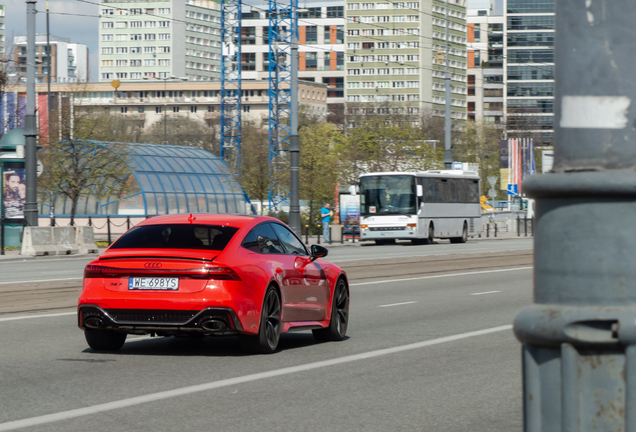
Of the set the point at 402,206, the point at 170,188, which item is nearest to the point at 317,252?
the point at 402,206

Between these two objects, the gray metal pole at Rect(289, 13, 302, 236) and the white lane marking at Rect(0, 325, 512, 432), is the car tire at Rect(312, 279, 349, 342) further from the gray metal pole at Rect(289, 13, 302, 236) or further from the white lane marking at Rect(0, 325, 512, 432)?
the gray metal pole at Rect(289, 13, 302, 236)

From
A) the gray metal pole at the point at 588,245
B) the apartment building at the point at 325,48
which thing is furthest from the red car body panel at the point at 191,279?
the apartment building at the point at 325,48

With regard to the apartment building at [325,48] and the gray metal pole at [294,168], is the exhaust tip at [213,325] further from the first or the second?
the apartment building at [325,48]

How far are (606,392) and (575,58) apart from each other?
63 centimetres

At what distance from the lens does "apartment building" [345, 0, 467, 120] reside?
177875 millimetres

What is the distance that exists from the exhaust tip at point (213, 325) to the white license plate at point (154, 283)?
1.38ft

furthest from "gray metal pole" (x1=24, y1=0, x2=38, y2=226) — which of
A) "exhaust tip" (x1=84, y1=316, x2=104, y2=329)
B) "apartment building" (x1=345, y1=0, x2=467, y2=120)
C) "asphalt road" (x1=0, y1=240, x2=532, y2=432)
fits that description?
"apartment building" (x1=345, y1=0, x2=467, y2=120)

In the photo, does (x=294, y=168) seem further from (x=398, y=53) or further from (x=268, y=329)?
(x=398, y=53)

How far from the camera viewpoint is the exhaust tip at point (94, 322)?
32.7 ft

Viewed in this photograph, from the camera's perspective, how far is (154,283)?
9.85 m

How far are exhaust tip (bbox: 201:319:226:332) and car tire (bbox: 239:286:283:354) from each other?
48cm

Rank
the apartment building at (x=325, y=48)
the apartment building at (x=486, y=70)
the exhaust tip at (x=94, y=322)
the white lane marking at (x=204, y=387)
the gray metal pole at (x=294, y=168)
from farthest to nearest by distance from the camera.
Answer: the apartment building at (x=325, y=48) < the apartment building at (x=486, y=70) < the gray metal pole at (x=294, y=168) < the exhaust tip at (x=94, y=322) < the white lane marking at (x=204, y=387)

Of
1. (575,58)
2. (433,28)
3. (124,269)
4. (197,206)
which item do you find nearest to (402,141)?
(197,206)

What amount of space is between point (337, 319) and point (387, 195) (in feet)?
112
